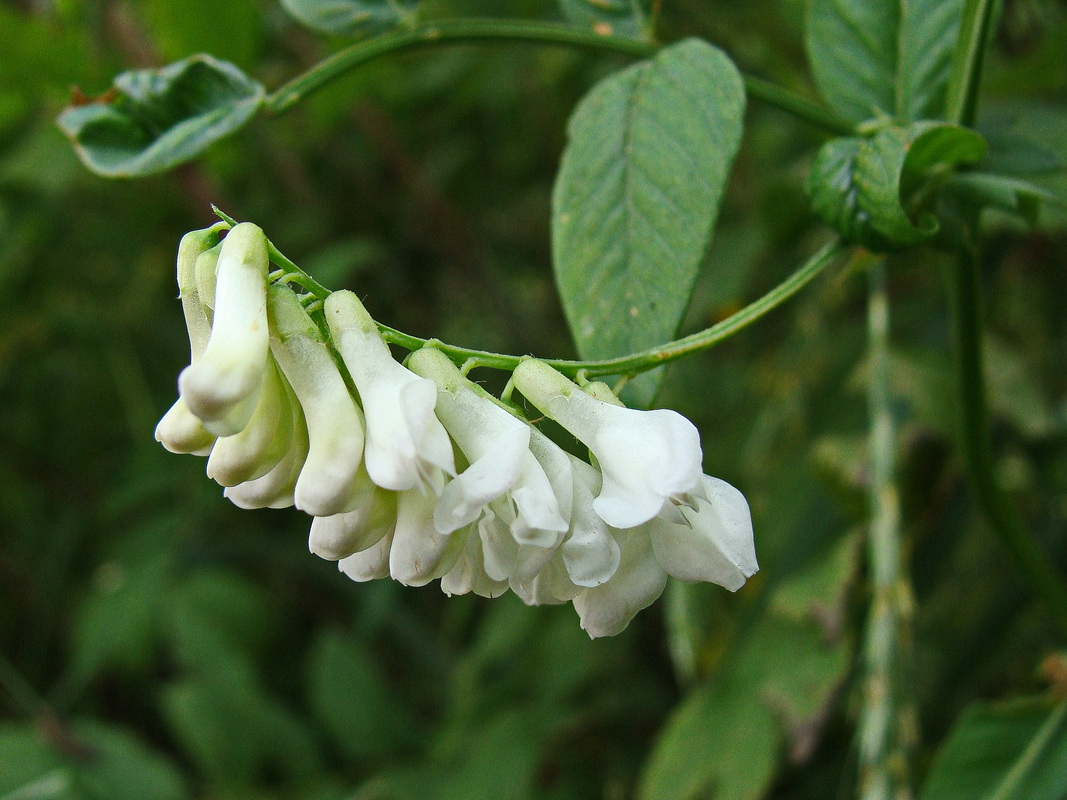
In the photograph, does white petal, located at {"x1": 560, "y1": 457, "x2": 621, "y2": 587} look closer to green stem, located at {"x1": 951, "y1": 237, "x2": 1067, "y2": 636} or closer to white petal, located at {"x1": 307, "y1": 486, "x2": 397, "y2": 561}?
white petal, located at {"x1": 307, "y1": 486, "x2": 397, "y2": 561}

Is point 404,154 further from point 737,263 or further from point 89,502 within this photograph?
point 89,502

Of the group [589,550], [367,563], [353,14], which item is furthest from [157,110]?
[589,550]

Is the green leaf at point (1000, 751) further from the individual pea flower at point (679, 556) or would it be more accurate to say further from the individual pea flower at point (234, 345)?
the individual pea flower at point (234, 345)

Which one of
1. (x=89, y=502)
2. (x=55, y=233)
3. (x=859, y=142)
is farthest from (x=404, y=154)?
(x=859, y=142)

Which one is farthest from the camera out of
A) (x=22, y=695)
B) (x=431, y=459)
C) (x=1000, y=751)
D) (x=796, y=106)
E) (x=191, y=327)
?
(x=22, y=695)

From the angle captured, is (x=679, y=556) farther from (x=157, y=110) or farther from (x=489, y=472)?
(x=157, y=110)
